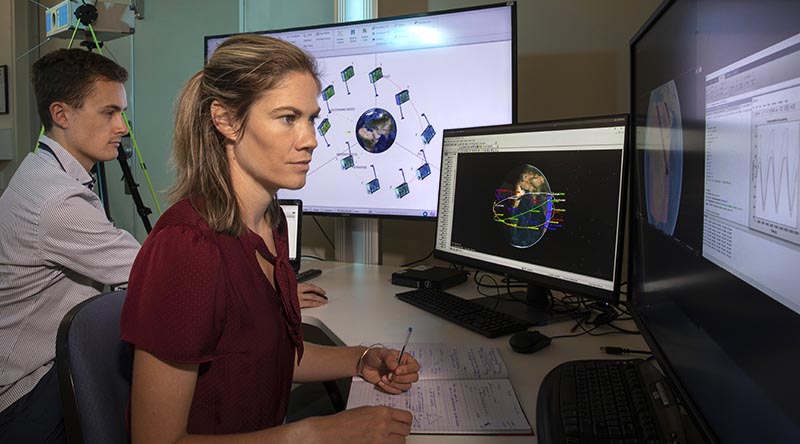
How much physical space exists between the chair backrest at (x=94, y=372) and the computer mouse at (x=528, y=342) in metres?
0.66

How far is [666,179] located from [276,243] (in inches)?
26.8

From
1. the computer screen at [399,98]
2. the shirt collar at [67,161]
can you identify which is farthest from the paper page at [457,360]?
the shirt collar at [67,161]

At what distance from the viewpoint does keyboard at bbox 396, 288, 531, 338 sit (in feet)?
3.81

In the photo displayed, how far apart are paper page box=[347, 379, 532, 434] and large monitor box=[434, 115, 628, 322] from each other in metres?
0.33

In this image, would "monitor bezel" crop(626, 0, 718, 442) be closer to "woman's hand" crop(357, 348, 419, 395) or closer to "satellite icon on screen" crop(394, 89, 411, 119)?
"woman's hand" crop(357, 348, 419, 395)

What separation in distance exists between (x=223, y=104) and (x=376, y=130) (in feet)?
3.06

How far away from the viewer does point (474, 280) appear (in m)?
1.70

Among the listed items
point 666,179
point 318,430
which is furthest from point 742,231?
point 318,430

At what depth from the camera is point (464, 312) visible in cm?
127

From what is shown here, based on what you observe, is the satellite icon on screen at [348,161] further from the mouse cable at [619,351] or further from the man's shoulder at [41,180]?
the mouse cable at [619,351]

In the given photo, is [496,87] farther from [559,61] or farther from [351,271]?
[351,271]

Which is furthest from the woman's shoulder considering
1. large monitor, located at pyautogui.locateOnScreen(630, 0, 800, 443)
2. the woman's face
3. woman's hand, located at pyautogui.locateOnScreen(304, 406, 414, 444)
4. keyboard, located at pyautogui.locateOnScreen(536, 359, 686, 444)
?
large monitor, located at pyautogui.locateOnScreen(630, 0, 800, 443)

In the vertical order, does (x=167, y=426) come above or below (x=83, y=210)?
below

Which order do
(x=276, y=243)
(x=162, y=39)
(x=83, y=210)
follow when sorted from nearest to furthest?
(x=276, y=243), (x=83, y=210), (x=162, y=39)
